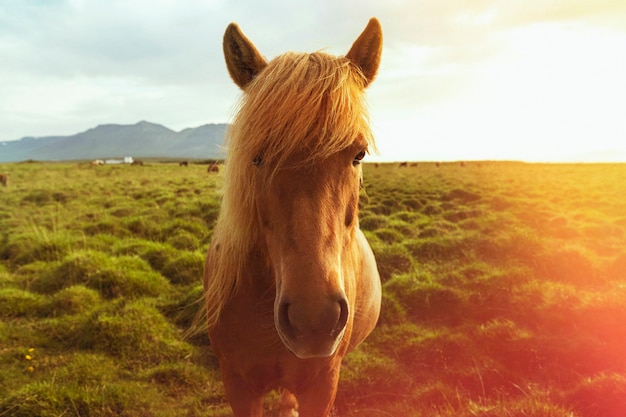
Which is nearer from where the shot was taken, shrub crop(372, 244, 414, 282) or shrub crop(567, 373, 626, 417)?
shrub crop(567, 373, 626, 417)

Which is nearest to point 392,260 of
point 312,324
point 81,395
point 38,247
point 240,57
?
point 81,395

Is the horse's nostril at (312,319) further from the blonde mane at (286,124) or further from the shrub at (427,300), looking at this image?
the shrub at (427,300)

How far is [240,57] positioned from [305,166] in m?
0.88

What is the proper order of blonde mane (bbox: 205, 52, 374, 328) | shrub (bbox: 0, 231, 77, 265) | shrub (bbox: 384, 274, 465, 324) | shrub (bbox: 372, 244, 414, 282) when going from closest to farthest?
blonde mane (bbox: 205, 52, 374, 328) < shrub (bbox: 384, 274, 465, 324) < shrub (bbox: 372, 244, 414, 282) < shrub (bbox: 0, 231, 77, 265)

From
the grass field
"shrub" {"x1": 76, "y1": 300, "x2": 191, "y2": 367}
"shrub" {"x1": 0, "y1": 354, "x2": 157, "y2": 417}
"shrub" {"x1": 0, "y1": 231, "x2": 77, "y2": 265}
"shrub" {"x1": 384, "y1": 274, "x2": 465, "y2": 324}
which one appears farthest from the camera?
"shrub" {"x1": 0, "y1": 231, "x2": 77, "y2": 265}

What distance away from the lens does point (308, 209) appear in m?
1.61

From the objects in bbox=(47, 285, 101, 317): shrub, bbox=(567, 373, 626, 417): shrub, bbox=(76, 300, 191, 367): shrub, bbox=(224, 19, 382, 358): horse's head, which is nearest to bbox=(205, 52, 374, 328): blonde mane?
bbox=(224, 19, 382, 358): horse's head

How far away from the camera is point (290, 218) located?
1626mm

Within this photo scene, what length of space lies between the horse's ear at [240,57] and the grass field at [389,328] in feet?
2.59

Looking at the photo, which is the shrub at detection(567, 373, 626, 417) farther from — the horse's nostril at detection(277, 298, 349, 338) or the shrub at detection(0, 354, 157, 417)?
the shrub at detection(0, 354, 157, 417)

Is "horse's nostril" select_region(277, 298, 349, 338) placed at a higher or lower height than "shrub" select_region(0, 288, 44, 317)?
higher

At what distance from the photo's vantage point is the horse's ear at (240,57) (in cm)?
204

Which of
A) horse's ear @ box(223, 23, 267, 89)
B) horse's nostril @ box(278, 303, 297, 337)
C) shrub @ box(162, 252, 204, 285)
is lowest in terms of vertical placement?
shrub @ box(162, 252, 204, 285)

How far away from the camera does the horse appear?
152cm
